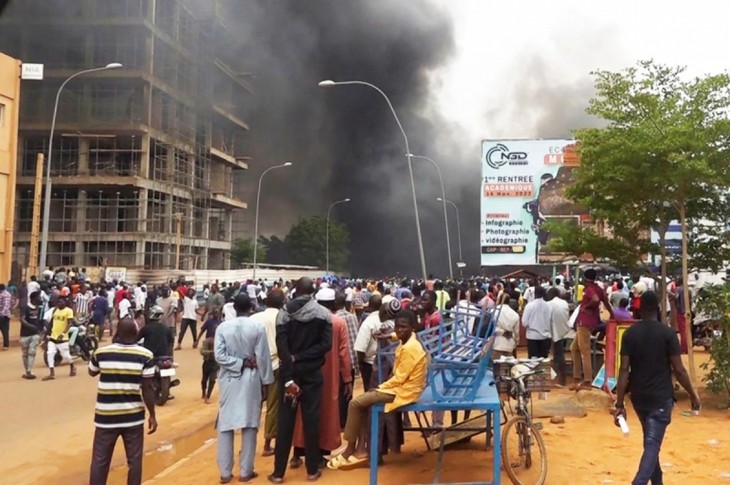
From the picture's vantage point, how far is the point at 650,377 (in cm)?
443

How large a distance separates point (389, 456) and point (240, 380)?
1583 millimetres

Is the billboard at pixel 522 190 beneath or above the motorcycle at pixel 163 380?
above

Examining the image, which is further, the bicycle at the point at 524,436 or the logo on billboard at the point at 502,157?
the logo on billboard at the point at 502,157

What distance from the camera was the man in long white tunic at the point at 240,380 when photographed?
202 inches

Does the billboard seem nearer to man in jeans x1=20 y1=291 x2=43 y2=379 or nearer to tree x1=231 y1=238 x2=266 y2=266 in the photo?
man in jeans x1=20 y1=291 x2=43 y2=379

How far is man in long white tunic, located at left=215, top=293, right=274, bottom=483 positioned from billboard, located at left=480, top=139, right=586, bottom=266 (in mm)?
13782

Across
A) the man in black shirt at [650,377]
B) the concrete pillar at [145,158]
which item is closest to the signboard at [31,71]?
the concrete pillar at [145,158]

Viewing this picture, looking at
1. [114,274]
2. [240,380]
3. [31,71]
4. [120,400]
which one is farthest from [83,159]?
[120,400]

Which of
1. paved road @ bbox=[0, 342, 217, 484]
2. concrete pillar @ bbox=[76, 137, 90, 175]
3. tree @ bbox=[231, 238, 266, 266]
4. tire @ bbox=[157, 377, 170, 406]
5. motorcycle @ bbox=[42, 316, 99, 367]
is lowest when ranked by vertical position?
paved road @ bbox=[0, 342, 217, 484]

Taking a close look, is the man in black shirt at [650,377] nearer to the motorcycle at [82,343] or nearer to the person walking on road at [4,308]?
the motorcycle at [82,343]

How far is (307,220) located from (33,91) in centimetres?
2328

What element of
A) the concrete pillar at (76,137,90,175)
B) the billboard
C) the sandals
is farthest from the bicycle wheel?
the concrete pillar at (76,137,90,175)

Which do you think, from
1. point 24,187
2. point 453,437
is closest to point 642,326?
point 453,437

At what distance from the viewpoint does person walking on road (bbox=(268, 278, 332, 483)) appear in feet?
16.7
